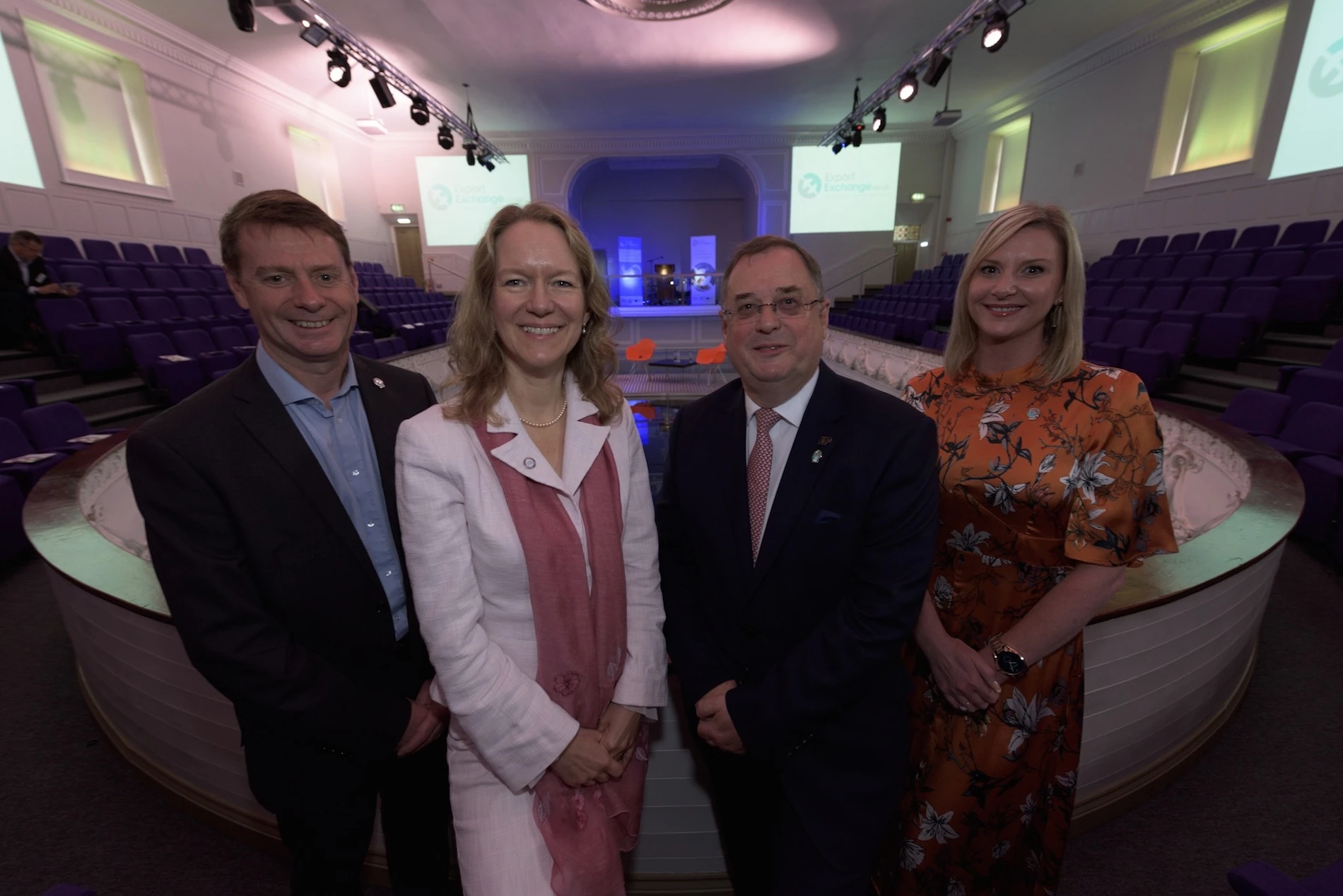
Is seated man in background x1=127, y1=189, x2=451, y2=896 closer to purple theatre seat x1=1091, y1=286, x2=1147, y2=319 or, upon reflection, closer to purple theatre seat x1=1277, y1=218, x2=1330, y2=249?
purple theatre seat x1=1091, y1=286, x2=1147, y2=319

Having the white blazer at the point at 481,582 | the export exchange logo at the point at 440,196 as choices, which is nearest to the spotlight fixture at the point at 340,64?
the export exchange logo at the point at 440,196

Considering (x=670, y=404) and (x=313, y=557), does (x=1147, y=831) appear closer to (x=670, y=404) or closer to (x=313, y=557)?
(x=313, y=557)

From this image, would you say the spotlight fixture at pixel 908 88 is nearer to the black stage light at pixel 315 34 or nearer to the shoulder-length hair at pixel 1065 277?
the black stage light at pixel 315 34

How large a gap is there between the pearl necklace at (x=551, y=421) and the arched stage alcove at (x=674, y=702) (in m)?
0.87

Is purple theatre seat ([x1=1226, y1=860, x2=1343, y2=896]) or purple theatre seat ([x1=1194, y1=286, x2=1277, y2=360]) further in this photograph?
purple theatre seat ([x1=1194, y1=286, x2=1277, y2=360])

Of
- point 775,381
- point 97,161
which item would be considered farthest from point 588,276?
point 97,161

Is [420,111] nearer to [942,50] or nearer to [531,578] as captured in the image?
[942,50]

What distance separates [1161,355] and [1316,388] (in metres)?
1.32

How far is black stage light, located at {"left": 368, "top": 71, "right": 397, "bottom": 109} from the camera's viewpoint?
331 inches

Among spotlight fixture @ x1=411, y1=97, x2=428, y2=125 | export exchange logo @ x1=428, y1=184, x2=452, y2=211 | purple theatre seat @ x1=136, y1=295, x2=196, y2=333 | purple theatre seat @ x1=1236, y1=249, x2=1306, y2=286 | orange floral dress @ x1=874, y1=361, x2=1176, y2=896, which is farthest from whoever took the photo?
export exchange logo @ x1=428, y1=184, x2=452, y2=211

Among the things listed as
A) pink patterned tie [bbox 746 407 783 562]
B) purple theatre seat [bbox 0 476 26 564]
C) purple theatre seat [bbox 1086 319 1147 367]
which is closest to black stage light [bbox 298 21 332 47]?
purple theatre seat [bbox 0 476 26 564]

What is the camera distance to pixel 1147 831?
1823 mm

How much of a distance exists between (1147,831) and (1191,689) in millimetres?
497

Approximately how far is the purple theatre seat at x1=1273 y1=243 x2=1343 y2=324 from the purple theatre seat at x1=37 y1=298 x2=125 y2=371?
1156 centimetres
